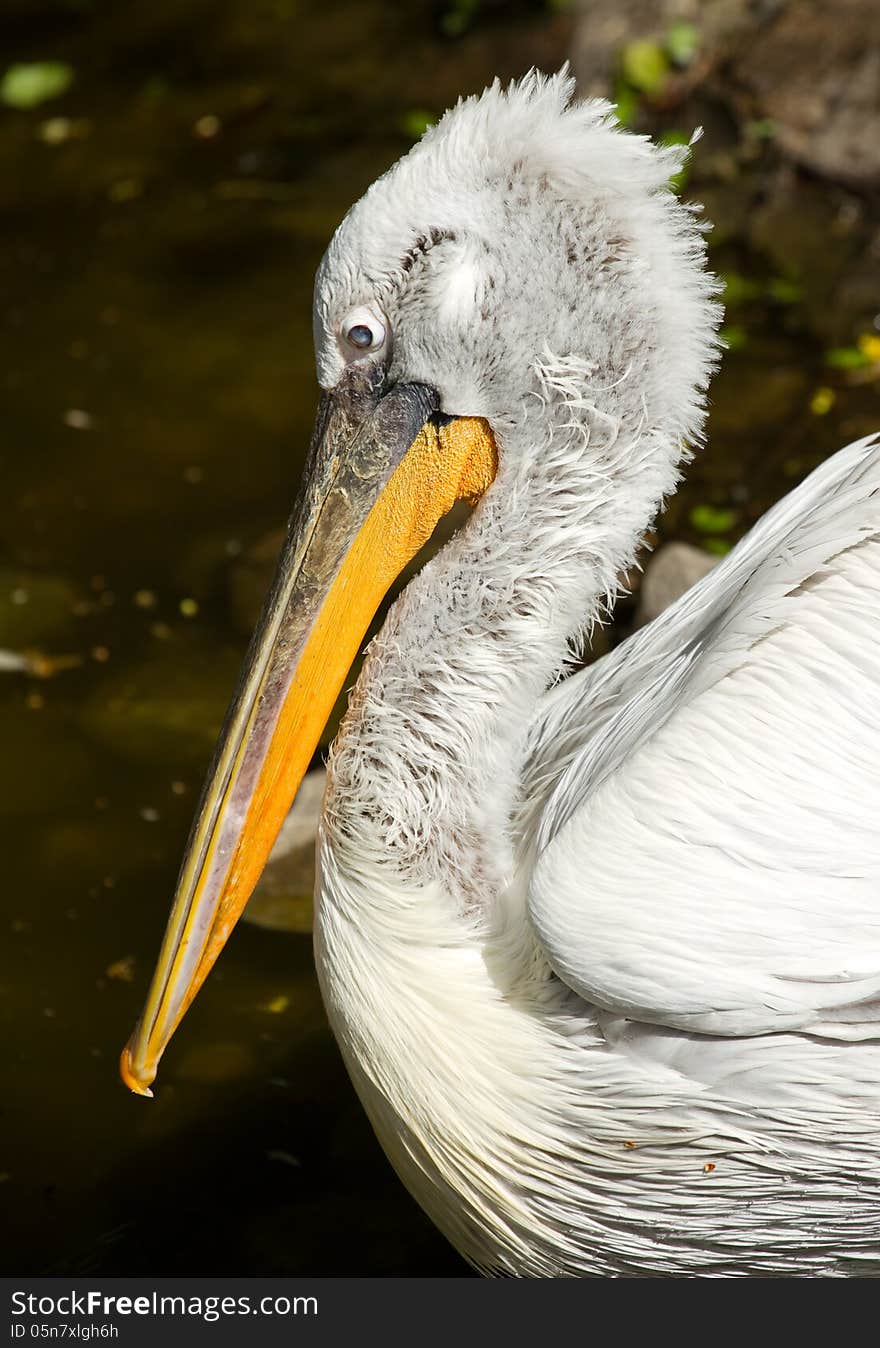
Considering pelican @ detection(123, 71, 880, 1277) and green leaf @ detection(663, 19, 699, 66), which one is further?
green leaf @ detection(663, 19, 699, 66)

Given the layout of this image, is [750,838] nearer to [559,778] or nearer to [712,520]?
[559,778]

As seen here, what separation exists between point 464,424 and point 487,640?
0.30m

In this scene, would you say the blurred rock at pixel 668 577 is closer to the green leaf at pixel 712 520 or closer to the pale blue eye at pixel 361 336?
the green leaf at pixel 712 520

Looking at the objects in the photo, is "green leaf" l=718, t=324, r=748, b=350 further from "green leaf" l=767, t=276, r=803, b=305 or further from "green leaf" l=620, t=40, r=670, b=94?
"green leaf" l=620, t=40, r=670, b=94

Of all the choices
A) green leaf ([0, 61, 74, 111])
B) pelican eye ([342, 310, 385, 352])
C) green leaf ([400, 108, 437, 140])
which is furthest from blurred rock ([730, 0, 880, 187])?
pelican eye ([342, 310, 385, 352])

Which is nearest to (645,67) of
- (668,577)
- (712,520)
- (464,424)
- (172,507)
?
(712,520)

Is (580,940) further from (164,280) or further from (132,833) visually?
(164,280)

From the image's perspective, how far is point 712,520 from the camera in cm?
440

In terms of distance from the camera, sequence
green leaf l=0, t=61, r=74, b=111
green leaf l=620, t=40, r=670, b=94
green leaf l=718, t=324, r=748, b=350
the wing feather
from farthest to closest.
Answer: green leaf l=0, t=61, r=74, b=111 → green leaf l=620, t=40, r=670, b=94 → green leaf l=718, t=324, r=748, b=350 → the wing feather

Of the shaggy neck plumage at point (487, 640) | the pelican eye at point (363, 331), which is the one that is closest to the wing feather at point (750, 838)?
the shaggy neck plumage at point (487, 640)

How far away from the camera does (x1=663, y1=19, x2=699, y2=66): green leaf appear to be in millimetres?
5457

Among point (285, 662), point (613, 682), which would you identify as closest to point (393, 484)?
point (285, 662)

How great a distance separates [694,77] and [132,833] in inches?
125

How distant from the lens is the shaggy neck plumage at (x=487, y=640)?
7.77 feet
